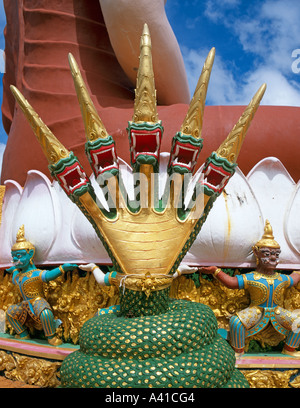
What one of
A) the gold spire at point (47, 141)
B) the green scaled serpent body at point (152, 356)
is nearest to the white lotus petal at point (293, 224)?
the green scaled serpent body at point (152, 356)

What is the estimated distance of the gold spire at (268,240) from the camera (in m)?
3.31

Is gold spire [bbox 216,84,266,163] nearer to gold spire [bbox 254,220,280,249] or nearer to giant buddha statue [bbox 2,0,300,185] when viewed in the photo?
gold spire [bbox 254,220,280,249]

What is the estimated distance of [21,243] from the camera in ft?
12.5

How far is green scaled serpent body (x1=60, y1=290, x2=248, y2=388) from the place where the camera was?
2.13m

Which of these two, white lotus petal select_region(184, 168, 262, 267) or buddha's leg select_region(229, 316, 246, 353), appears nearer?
buddha's leg select_region(229, 316, 246, 353)

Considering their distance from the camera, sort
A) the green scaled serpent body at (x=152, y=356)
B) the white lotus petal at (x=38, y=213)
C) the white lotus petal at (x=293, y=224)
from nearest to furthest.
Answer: the green scaled serpent body at (x=152, y=356) → the white lotus petal at (x=293, y=224) → the white lotus petal at (x=38, y=213)

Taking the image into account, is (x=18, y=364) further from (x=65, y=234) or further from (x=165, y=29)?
(x=165, y=29)

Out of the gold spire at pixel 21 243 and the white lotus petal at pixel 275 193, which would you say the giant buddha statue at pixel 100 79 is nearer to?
the white lotus petal at pixel 275 193

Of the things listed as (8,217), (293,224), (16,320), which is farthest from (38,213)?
(293,224)

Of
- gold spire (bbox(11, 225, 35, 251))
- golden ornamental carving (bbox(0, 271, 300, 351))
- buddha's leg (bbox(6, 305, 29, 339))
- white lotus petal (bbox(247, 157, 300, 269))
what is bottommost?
buddha's leg (bbox(6, 305, 29, 339))

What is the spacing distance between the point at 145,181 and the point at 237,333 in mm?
1558

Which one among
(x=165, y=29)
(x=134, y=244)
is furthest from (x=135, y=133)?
(x=165, y=29)

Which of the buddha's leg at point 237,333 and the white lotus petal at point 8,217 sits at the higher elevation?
the white lotus petal at point 8,217

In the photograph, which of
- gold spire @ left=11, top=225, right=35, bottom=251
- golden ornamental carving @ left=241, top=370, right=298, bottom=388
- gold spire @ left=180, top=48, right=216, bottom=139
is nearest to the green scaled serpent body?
golden ornamental carving @ left=241, top=370, right=298, bottom=388
